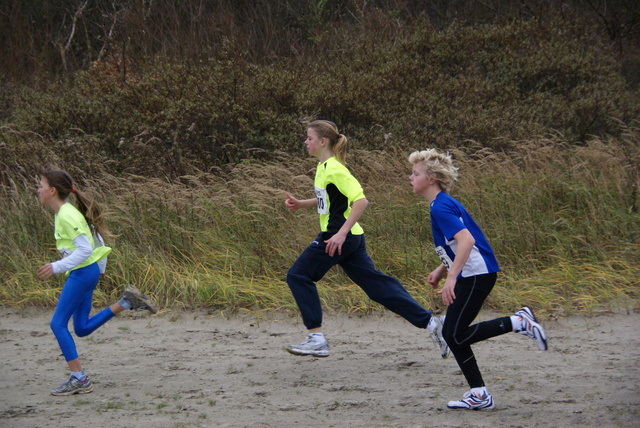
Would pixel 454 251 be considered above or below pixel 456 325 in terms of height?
above

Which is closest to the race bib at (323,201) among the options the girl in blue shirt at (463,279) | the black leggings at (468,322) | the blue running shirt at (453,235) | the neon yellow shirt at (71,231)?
the girl in blue shirt at (463,279)

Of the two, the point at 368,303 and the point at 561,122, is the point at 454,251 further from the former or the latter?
the point at 561,122

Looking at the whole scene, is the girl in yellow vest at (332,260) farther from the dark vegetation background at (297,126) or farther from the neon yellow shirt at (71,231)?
the dark vegetation background at (297,126)

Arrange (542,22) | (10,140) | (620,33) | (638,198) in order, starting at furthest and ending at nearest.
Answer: (620,33) < (542,22) < (10,140) < (638,198)

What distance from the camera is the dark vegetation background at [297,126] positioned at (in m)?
8.01

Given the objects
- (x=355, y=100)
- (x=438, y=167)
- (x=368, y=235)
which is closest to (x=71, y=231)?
(x=438, y=167)

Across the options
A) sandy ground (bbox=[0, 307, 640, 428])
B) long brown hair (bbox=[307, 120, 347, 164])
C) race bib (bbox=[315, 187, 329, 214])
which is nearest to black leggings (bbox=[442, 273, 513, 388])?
sandy ground (bbox=[0, 307, 640, 428])

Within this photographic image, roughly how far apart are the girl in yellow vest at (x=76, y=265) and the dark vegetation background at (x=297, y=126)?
2.19 metres

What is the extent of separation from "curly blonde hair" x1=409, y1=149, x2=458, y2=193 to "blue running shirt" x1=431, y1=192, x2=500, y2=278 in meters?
0.09

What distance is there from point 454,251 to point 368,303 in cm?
273

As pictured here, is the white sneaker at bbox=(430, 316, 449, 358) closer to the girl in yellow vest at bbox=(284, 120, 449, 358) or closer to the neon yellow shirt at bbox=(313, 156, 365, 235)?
the girl in yellow vest at bbox=(284, 120, 449, 358)

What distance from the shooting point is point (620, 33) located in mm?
16812

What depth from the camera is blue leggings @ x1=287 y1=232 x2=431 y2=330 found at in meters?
5.45

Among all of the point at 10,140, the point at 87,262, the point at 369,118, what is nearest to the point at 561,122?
the point at 369,118
